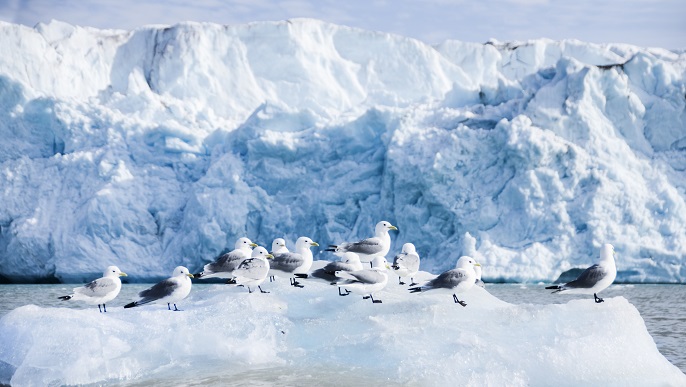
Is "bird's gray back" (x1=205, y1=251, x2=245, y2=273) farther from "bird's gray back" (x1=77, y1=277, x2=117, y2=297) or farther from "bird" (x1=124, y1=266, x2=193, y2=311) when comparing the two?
"bird's gray back" (x1=77, y1=277, x2=117, y2=297)

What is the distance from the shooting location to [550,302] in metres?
13.5

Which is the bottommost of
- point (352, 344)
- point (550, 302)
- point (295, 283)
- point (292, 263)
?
point (550, 302)

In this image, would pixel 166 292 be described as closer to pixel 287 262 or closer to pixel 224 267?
pixel 224 267

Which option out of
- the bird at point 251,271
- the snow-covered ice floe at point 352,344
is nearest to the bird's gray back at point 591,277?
the snow-covered ice floe at point 352,344

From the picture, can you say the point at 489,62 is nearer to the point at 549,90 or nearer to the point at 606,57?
the point at 606,57

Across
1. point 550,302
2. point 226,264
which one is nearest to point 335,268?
point 226,264

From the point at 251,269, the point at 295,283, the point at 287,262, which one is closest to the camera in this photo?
the point at 251,269

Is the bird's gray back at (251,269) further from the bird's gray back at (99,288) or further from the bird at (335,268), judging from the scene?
the bird's gray back at (99,288)

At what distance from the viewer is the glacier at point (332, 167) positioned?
17562 mm

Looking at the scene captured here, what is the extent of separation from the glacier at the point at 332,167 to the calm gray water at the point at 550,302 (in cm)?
74

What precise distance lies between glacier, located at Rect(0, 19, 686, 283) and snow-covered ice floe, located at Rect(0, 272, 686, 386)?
36.1 ft

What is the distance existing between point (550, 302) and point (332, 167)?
795 centimetres

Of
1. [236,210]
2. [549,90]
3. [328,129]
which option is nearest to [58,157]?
[236,210]

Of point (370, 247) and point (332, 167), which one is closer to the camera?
point (370, 247)
